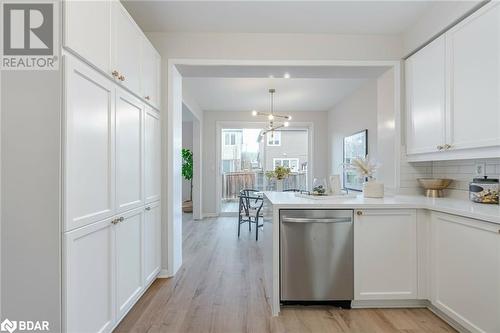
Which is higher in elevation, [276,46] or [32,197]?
[276,46]

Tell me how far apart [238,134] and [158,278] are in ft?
15.1

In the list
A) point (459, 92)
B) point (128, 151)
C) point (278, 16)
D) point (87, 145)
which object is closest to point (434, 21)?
point (459, 92)

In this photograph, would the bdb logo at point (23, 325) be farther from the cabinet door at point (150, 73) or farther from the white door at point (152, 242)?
the cabinet door at point (150, 73)

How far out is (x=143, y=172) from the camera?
2.37 m

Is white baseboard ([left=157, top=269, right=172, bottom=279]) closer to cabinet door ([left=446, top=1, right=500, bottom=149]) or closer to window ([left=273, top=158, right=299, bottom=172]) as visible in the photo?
cabinet door ([left=446, top=1, right=500, bottom=149])

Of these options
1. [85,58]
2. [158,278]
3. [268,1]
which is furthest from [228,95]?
[85,58]

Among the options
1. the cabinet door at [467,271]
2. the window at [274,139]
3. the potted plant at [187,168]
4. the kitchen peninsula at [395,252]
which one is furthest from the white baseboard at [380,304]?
the potted plant at [187,168]

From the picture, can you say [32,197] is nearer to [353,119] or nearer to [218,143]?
[353,119]

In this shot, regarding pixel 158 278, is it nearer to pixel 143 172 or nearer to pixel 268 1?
pixel 143 172

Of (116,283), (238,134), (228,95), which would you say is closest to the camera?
(116,283)

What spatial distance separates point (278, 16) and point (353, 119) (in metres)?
3.07

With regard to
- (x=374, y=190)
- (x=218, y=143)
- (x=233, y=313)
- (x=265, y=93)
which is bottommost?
(x=233, y=313)

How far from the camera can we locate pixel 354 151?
504 cm

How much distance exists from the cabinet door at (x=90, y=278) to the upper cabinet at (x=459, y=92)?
262 centimetres
